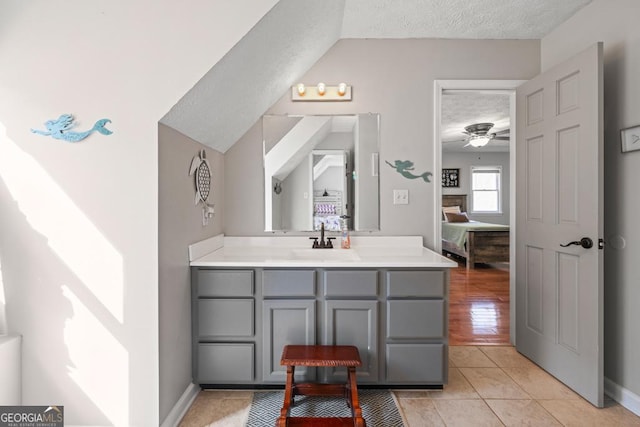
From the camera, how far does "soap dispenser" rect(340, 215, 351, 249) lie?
2406 millimetres

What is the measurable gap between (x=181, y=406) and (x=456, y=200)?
735cm

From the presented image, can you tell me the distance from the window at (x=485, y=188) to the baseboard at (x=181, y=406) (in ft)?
24.6

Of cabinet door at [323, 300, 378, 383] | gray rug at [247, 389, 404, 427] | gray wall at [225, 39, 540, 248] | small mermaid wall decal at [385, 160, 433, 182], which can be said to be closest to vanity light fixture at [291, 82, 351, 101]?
gray wall at [225, 39, 540, 248]

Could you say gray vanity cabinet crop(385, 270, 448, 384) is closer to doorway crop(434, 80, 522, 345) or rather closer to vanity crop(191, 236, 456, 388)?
vanity crop(191, 236, 456, 388)

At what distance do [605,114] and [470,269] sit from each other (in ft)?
12.8

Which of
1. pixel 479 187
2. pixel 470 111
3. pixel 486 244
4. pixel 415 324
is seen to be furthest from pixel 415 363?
pixel 479 187

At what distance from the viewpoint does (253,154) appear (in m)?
2.50

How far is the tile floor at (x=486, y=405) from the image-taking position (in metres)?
1.72

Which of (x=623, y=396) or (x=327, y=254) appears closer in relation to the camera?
(x=623, y=396)

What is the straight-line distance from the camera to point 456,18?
2.20m

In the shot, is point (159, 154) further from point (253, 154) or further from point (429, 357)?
point (429, 357)

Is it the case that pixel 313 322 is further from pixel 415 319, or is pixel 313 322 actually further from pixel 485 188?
pixel 485 188

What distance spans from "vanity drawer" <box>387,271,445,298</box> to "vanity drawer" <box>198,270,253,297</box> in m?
0.82

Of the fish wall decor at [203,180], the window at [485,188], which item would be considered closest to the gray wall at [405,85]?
the fish wall decor at [203,180]
